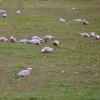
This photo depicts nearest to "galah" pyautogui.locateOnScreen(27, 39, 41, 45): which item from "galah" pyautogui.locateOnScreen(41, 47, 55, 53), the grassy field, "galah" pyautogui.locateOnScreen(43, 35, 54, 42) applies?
the grassy field

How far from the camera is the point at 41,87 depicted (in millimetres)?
8086

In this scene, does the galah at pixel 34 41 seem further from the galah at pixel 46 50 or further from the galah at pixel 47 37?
the galah at pixel 46 50

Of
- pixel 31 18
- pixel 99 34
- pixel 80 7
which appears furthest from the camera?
pixel 80 7

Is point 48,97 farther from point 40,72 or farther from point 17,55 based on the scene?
point 17,55

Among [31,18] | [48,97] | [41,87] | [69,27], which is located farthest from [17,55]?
[31,18]

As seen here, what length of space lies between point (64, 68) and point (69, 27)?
5.70 metres

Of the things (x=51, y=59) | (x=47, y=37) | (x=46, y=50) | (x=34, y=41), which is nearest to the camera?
(x=51, y=59)

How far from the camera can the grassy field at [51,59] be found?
7.84m

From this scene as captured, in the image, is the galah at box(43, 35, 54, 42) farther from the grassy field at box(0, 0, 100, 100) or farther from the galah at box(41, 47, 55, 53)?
the galah at box(41, 47, 55, 53)

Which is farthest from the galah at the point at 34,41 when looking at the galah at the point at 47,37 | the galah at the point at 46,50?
the galah at the point at 46,50

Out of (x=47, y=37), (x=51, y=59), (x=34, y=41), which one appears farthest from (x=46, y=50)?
(x=47, y=37)

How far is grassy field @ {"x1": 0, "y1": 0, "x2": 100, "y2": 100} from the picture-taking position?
7.84 m

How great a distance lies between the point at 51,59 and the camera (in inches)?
404

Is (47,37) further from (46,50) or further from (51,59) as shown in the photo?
(51,59)
